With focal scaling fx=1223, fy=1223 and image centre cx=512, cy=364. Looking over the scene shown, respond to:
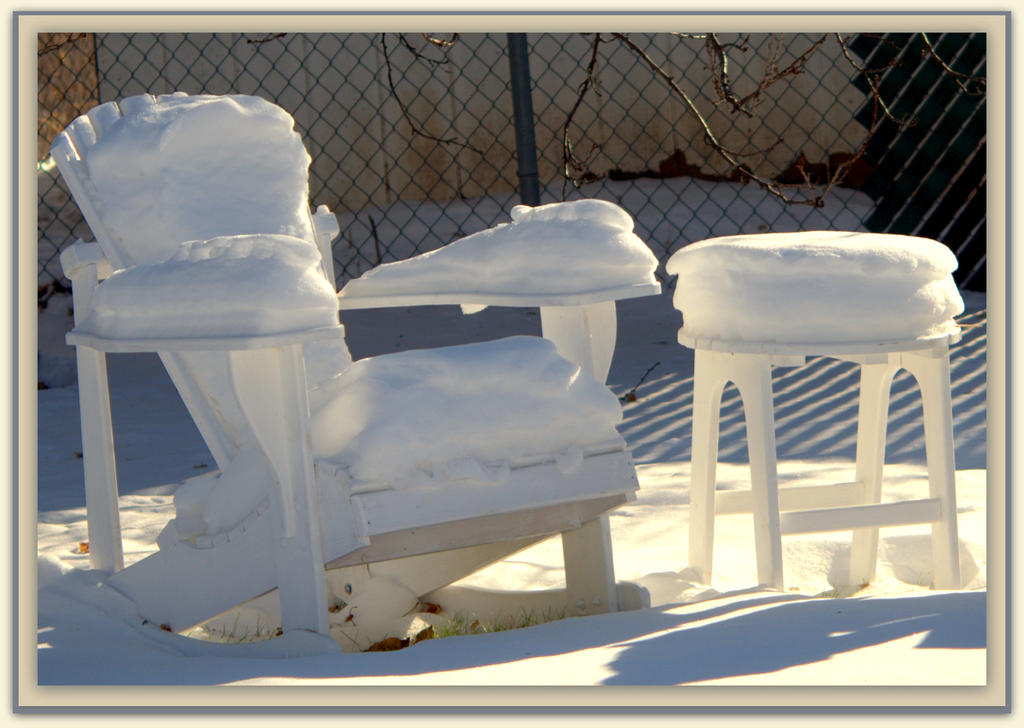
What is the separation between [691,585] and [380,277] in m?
0.75

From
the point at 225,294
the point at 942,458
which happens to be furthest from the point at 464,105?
the point at 225,294

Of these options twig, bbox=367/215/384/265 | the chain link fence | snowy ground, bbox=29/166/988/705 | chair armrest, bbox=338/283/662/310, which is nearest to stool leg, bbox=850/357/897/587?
snowy ground, bbox=29/166/988/705

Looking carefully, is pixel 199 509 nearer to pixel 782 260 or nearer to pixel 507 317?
pixel 782 260

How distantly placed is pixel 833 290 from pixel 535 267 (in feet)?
1.54

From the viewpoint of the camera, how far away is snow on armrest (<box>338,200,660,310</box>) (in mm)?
1937

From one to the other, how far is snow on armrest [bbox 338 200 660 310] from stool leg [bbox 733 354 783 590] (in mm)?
229

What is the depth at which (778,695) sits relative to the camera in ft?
4.71

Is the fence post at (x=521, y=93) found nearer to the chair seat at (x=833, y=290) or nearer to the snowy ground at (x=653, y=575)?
the snowy ground at (x=653, y=575)

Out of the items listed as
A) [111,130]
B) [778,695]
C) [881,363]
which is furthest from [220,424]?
[881,363]

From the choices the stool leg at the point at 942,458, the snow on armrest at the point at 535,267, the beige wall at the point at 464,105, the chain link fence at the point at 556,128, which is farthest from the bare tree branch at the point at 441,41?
the beige wall at the point at 464,105

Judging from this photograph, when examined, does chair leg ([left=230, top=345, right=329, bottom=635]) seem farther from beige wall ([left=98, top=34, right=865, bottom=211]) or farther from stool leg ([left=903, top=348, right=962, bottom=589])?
beige wall ([left=98, top=34, right=865, bottom=211])

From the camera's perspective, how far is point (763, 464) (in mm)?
2008

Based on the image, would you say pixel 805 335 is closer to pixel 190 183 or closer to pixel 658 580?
pixel 658 580

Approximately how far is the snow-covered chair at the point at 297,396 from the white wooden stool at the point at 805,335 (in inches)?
6.1
